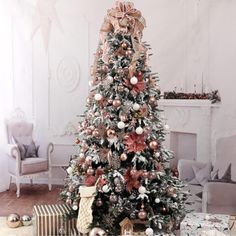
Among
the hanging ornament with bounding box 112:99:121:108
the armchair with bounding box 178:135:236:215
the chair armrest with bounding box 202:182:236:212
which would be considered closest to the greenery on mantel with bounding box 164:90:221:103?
the armchair with bounding box 178:135:236:215

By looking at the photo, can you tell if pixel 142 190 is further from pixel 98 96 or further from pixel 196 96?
pixel 196 96

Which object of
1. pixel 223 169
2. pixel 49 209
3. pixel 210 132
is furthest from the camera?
pixel 210 132

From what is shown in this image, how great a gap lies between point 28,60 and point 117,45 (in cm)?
281

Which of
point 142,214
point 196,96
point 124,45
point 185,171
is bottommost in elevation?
point 142,214

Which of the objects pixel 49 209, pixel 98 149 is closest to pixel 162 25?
pixel 98 149

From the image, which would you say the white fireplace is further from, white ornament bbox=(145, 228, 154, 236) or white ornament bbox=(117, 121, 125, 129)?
white ornament bbox=(145, 228, 154, 236)

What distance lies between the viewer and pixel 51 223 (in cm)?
384

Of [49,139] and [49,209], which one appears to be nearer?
[49,209]

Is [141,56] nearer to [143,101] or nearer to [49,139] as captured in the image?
[143,101]

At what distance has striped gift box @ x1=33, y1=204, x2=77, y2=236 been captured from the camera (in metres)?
3.82

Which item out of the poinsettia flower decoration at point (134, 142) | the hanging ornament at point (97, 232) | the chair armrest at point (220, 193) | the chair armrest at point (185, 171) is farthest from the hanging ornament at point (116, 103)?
the chair armrest at point (185, 171)

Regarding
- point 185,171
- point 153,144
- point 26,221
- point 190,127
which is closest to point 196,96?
point 190,127

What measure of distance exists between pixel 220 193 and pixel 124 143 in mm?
1411

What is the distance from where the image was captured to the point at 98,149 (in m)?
3.74
